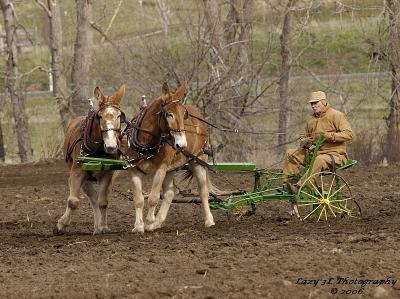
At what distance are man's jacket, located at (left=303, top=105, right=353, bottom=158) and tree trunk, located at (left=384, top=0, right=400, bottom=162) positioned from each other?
10058mm

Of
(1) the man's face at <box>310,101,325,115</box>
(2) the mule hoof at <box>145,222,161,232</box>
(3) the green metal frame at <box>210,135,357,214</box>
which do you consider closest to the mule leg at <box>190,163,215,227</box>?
(3) the green metal frame at <box>210,135,357,214</box>

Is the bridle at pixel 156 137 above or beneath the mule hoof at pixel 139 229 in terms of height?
above

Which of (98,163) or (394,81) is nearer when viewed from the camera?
(98,163)

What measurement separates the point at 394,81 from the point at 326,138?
494 inches

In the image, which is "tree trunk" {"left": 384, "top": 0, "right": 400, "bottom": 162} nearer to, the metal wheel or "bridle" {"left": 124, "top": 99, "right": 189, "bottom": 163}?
the metal wheel

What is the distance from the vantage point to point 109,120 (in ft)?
41.2

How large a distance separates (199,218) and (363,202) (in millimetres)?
3006

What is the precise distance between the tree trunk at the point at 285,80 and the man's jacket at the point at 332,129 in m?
9.83

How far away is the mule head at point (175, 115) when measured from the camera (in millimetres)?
12555

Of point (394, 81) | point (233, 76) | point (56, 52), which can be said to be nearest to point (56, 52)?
point (56, 52)

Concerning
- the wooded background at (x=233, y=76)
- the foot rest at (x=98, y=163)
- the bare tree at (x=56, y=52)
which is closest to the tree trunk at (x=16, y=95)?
the wooded background at (x=233, y=76)

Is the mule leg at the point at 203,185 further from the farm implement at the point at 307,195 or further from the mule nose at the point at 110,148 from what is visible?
the mule nose at the point at 110,148

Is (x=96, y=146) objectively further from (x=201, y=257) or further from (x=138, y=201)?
(x=201, y=257)

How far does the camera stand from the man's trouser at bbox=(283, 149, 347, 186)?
1362 centimetres
